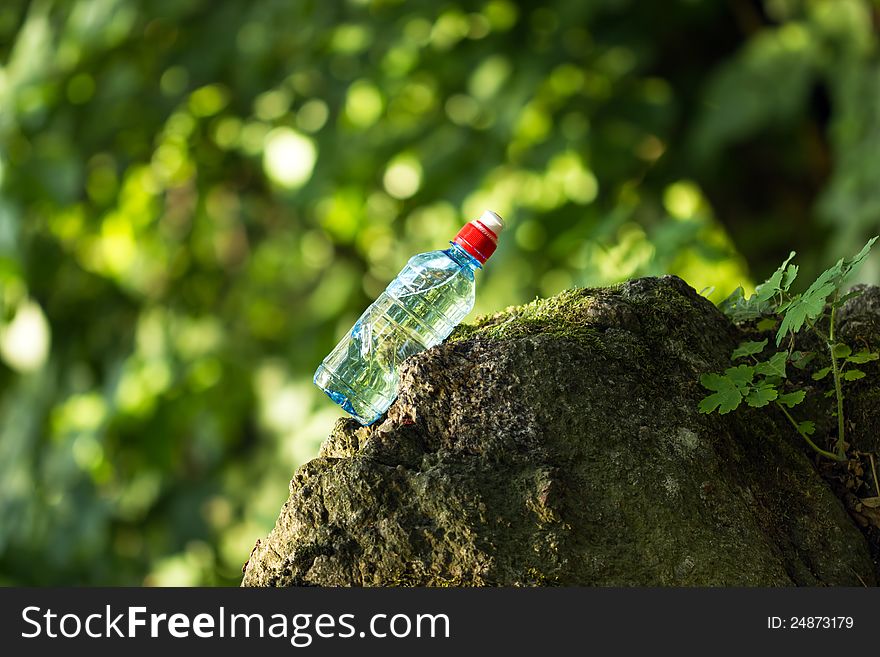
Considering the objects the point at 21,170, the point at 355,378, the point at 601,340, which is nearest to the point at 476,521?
the point at 601,340

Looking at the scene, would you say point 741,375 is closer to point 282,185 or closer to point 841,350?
point 841,350

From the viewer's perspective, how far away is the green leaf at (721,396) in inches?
59.2

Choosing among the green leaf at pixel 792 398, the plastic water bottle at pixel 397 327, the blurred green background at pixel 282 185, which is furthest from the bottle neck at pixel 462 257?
the blurred green background at pixel 282 185

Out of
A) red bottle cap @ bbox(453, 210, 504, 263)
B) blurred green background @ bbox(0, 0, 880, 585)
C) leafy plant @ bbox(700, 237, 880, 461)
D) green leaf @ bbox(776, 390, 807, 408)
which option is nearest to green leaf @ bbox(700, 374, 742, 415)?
leafy plant @ bbox(700, 237, 880, 461)

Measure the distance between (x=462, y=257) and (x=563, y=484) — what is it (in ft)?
1.61

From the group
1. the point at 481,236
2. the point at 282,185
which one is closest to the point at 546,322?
the point at 481,236

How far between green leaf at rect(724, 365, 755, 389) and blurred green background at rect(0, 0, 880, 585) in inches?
92.6

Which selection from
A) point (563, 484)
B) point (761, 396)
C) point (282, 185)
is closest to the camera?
point (563, 484)

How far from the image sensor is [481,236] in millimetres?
1707

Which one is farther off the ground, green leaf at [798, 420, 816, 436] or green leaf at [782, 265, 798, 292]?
green leaf at [782, 265, 798, 292]

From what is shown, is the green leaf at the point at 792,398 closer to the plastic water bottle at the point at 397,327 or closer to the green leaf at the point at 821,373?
the green leaf at the point at 821,373

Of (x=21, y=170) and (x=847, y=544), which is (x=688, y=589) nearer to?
(x=847, y=544)

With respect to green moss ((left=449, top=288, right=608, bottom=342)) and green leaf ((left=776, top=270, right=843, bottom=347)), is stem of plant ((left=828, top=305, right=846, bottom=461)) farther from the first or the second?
green moss ((left=449, top=288, right=608, bottom=342))

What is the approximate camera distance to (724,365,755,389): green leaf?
153cm
